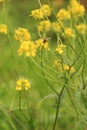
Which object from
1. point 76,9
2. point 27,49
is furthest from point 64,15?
point 27,49

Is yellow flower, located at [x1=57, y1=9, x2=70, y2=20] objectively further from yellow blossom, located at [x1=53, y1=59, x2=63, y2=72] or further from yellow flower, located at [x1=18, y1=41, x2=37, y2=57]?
yellow flower, located at [x1=18, y1=41, x2=37, y2=57]

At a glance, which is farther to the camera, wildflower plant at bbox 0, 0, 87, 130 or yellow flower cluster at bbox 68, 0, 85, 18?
yellow flower cluster at bbox 68, 0, 85, 18

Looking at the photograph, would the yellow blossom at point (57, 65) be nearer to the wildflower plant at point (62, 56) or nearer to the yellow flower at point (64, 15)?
the wildflower plant at point (62, 56)

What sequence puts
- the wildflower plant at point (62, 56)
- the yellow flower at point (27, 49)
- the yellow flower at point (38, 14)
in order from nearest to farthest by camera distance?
the yellow flower at point (27, 49) → the wildflower plant at point (62, 56) → the yellow flower at point (38, 14)

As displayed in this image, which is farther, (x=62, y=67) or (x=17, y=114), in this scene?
(x=17, y=114)

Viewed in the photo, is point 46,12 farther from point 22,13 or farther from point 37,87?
→ point 22,13

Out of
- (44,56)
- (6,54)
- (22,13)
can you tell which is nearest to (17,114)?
(44,56)

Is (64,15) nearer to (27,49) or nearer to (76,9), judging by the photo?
(76,9)

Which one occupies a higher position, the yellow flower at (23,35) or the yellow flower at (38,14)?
the yellow flower at (38,14)

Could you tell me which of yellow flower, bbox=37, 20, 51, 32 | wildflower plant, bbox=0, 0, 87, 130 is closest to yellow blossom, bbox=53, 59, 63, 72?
wildflower plant, bbox=0, 0, 87, 130

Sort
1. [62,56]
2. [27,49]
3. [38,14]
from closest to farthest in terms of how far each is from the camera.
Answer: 1. [27,49]
2. [62,56]
3. [38,14]

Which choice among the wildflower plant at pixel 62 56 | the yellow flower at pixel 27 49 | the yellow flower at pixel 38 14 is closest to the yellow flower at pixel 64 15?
the wildflower plant at pixel 62 56
